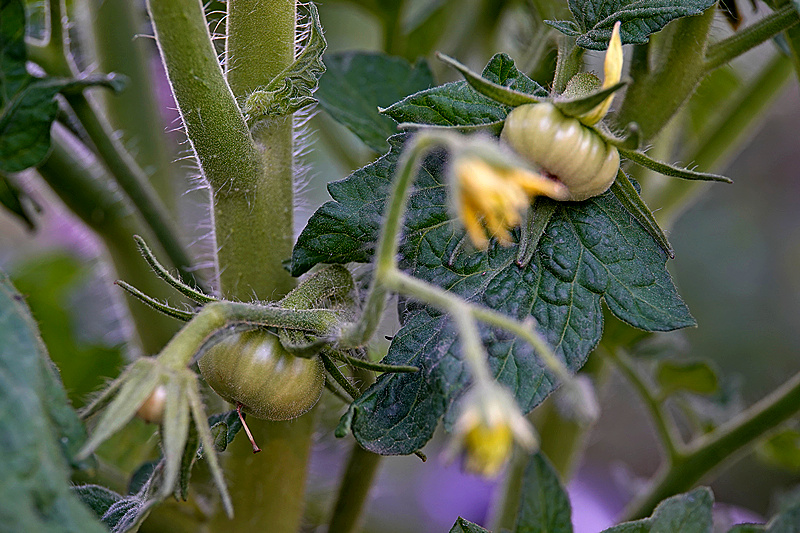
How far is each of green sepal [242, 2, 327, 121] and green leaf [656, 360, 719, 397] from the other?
1.54ft

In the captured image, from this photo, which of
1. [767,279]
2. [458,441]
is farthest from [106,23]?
[767,279]

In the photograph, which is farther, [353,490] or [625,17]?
[353,490]

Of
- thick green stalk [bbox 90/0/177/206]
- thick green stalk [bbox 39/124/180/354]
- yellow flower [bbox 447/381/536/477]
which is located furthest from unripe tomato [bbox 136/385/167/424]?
thick green stalk [bbox 90/0/177/206]

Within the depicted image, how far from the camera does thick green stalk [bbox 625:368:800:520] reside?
0.58m

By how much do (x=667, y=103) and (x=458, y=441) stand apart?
1.03ft

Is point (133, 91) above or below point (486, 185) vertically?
below

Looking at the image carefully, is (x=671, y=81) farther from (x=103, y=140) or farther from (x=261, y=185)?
(x=103, y=140)

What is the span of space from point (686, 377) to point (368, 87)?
1.33 ft

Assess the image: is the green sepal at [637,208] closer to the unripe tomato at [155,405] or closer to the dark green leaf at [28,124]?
the unripe tomato at [155,405]

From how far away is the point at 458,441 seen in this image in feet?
0.84

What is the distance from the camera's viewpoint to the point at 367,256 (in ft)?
1.38

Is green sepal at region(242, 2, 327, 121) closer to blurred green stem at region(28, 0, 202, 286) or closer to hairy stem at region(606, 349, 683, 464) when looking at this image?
blurred green stem at region(28, 0, 202, 286)

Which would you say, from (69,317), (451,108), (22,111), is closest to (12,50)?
(22,111)

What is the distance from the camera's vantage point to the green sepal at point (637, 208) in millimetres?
390
